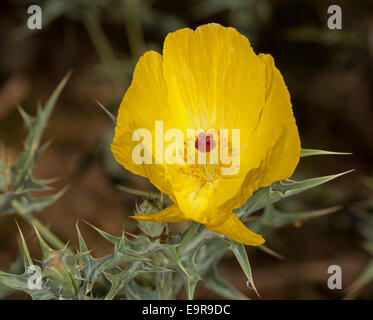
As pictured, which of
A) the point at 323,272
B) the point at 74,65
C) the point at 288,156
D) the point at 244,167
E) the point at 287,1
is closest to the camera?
the point at 288,156

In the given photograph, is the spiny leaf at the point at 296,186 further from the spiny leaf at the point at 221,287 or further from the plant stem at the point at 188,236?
the spiny leaf at the point at 221,287

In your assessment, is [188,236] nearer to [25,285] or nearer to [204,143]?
[204,143]

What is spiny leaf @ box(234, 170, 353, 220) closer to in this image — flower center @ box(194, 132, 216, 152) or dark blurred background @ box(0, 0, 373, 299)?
flower center @ box(194, 132, 216, 152)

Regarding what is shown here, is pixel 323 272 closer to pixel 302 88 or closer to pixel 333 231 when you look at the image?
pixel 333 231

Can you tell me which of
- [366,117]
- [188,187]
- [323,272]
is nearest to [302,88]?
[366,117]

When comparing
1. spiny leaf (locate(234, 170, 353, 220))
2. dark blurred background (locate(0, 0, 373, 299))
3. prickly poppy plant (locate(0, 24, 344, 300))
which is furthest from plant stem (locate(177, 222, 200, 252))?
dark blurred background (locate(0, 0, 373, 299))

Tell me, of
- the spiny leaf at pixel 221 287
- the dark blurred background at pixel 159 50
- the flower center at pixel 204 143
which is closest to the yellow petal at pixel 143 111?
the flower center at pixel 204 143
